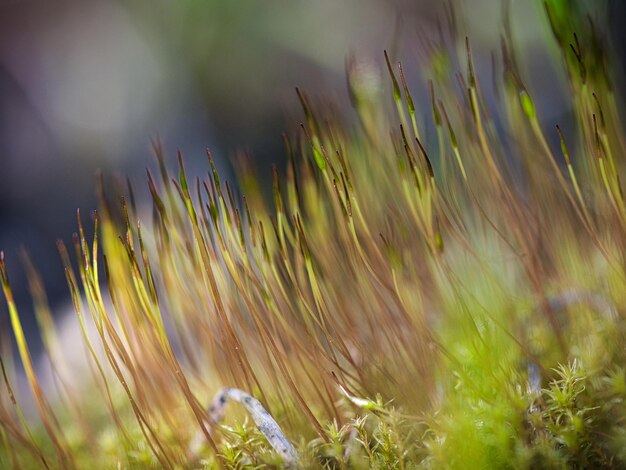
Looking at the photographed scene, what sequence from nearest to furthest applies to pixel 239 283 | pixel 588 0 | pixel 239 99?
pixel 239 283
pixel 588 0
pixel 239 99

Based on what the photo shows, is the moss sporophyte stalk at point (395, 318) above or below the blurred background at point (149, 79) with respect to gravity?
below

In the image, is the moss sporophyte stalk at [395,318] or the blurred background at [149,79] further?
the blurred background at [149,79]

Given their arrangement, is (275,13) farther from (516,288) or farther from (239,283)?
(239,283)

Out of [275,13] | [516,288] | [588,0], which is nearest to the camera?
[516,288]

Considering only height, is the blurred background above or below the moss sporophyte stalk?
above

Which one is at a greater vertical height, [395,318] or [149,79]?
[149,79]

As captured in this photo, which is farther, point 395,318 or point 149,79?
point 149,79

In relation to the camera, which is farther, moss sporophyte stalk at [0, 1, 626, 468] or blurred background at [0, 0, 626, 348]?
blurred background at [0, 0, 626, 348]

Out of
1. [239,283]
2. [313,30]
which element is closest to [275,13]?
[313,30]
